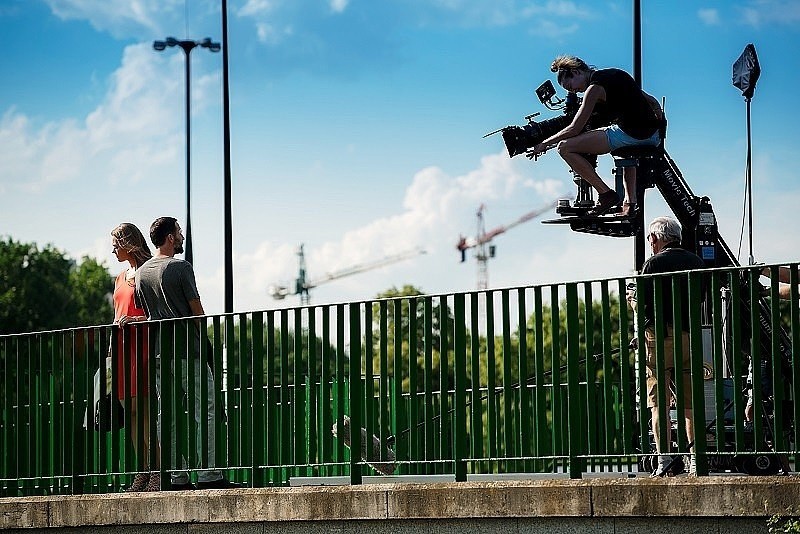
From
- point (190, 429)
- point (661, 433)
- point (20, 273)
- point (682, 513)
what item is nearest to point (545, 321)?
point (661, 433)

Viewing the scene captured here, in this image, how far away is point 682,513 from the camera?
7.79 meters

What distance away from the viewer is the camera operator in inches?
440

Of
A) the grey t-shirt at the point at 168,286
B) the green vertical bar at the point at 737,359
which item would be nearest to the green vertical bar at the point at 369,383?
the grey t-shirt at the point at 168,286

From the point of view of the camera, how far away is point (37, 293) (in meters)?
86.9

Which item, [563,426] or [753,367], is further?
[563,426]

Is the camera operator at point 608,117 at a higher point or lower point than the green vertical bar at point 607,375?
higher

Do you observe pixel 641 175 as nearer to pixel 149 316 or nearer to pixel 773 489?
pixel 149 316

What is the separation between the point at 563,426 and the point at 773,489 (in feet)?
4.88

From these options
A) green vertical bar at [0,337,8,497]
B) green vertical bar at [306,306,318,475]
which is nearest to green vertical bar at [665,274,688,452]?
green vertical bar at [306,306,318,475]

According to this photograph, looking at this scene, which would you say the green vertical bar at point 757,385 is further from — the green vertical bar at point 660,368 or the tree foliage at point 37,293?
the tree foliage at point 37,293

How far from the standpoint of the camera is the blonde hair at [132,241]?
1067cm

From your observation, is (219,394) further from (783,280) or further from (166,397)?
(783,280)

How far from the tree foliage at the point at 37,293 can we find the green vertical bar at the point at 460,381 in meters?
73.8

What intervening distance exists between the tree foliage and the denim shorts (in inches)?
2826
